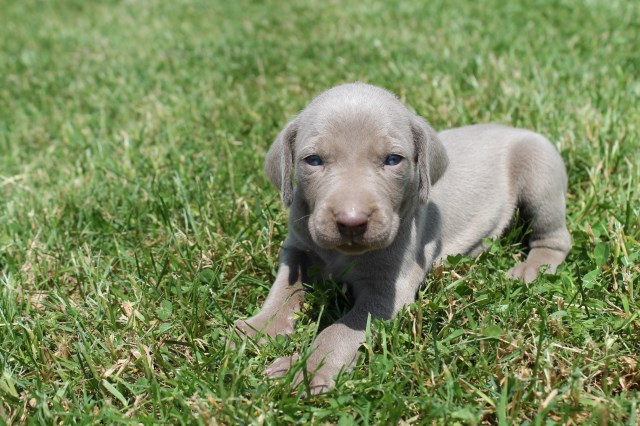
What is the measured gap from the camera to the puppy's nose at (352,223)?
270 centimetres

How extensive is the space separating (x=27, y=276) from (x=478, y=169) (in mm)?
2871

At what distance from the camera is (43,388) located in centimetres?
277

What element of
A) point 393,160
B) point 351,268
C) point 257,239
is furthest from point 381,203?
point 257,239

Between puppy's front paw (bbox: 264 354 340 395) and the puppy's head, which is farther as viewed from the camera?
the puppy's head

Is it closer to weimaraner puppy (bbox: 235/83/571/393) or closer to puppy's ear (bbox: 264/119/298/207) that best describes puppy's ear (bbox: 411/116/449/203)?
weimaraner puppy (bbox: 235/83/571/393)

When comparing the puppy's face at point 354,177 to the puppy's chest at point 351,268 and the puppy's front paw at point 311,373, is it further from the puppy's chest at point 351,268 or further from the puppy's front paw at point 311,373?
the puppy's front paw at point 311,373

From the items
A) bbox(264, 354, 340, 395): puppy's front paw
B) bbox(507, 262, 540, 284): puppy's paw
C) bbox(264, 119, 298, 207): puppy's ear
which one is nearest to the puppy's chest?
bbox(264, 119, 298, 207): puppy's ear

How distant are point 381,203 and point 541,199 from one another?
65.1 inches

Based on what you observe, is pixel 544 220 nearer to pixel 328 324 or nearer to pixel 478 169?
pixel 478 169

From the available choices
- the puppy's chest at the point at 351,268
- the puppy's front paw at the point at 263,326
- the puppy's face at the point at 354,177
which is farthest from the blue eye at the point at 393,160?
the puppy's front paw at the point at 263,326

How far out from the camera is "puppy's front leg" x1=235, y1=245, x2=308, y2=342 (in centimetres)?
312

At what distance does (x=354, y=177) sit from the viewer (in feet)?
9.43

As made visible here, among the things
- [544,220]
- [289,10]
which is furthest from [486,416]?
[289,10]

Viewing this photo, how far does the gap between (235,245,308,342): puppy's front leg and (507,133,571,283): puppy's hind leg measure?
128cm
